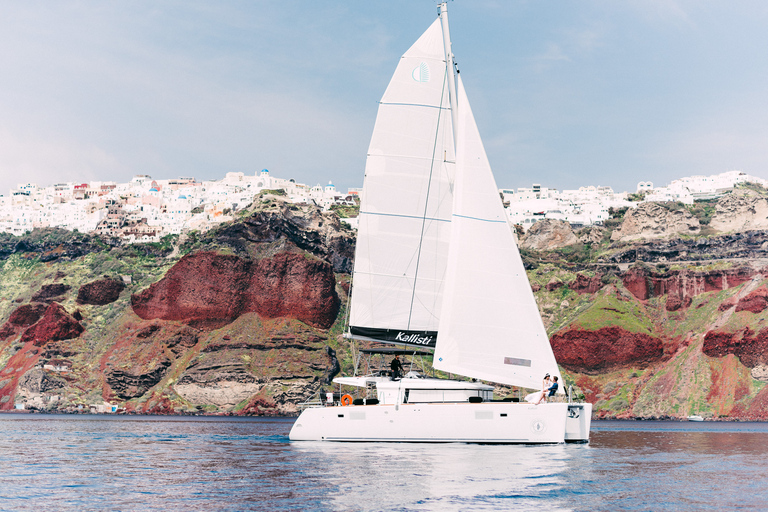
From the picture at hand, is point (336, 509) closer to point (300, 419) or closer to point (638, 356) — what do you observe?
point (300, 419)

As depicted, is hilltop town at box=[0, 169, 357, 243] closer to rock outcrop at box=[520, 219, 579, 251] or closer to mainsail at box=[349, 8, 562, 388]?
rock outcrop at box=[520, 219, 579, 251]

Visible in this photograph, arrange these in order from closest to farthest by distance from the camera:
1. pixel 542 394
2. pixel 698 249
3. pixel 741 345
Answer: pixel 542 394, pixel 741 345, pixel 698 249

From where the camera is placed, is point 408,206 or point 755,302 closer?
point 408,206

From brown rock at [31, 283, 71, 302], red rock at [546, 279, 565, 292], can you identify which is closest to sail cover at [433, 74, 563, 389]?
red rock at [546, 279, 565, 292]

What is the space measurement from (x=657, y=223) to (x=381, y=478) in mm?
115459

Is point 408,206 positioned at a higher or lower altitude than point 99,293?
higher

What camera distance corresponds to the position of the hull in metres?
32.3

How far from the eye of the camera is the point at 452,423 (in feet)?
109

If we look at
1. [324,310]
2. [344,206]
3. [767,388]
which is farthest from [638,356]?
[344,206]

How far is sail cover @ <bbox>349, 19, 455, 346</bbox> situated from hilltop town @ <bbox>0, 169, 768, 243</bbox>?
4636 inches

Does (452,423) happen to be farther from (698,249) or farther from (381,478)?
(698,249)

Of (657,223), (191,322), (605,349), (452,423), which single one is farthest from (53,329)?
(657,223)

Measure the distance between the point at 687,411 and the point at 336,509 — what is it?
8159 centimetres

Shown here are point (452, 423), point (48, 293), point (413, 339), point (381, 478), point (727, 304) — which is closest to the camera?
point (381, 478)
